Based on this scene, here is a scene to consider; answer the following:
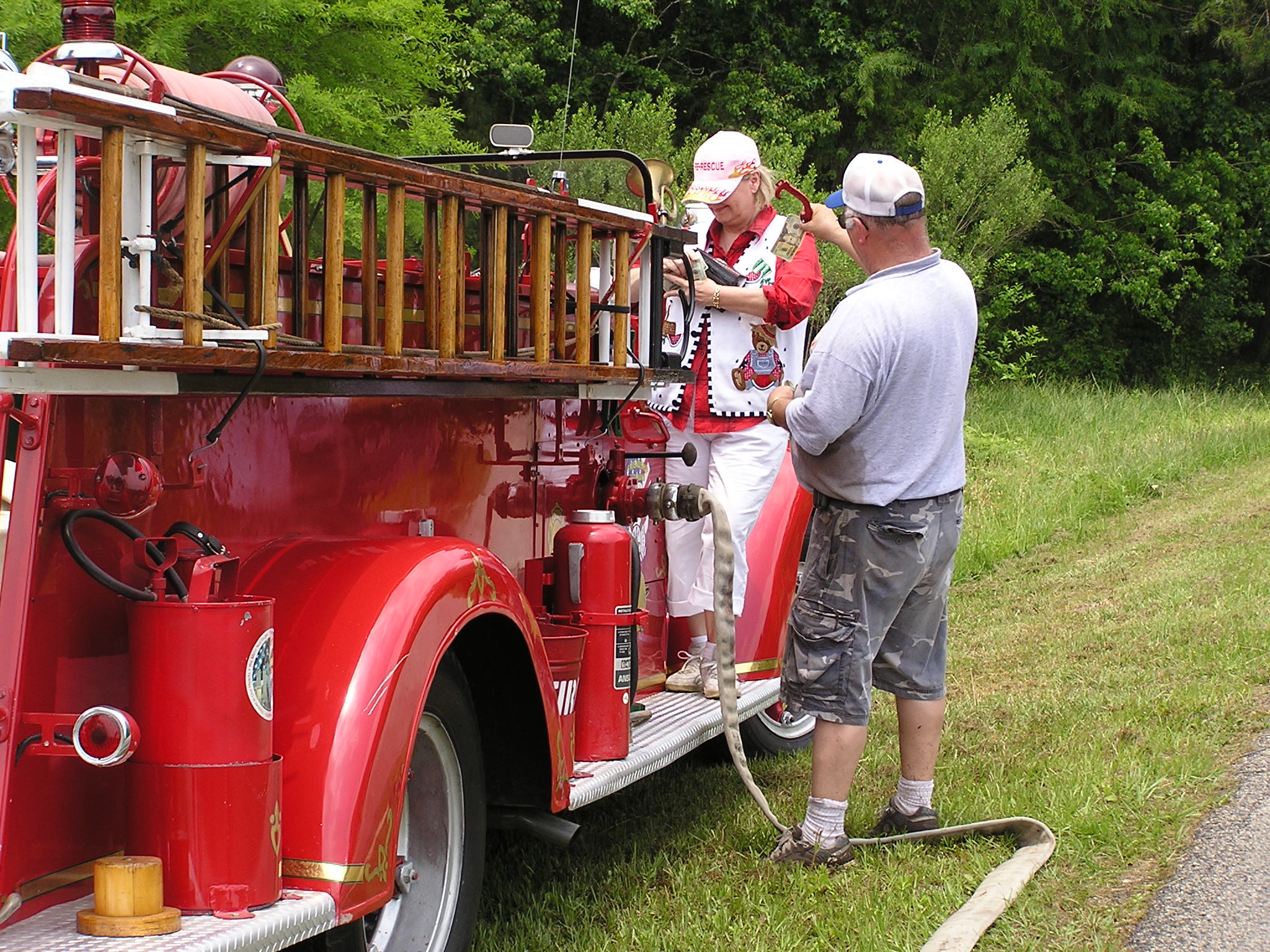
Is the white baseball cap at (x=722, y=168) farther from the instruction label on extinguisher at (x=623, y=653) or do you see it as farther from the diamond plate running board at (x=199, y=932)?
the diamond plate running board at (x=199, y=932)

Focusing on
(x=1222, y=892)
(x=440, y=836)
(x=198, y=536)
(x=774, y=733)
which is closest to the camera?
(x=198, y=536)

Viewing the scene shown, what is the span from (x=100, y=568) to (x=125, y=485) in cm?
16

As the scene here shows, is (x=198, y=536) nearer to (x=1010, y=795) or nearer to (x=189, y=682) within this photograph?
(x=189, y=682)

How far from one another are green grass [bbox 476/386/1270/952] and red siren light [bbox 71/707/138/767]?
5.38 feet

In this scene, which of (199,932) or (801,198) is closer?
(199,932)

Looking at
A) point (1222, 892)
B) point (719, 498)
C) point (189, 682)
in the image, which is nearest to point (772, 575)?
point (719, 498)

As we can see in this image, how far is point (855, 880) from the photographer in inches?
162

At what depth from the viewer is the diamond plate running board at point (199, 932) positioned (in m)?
2.29

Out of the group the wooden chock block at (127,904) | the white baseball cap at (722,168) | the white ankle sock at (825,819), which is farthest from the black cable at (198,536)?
the white baseball cap at (722,168)

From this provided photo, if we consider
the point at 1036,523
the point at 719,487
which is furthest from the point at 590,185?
the point at 719,487

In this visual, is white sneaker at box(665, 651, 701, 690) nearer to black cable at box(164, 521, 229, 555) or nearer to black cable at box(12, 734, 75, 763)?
black cable at box(164, 521, 229, 555)

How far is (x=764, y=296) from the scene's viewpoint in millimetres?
4797

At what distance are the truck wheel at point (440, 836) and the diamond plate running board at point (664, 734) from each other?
367mm

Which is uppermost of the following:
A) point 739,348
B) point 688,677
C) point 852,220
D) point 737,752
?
point 852,220
